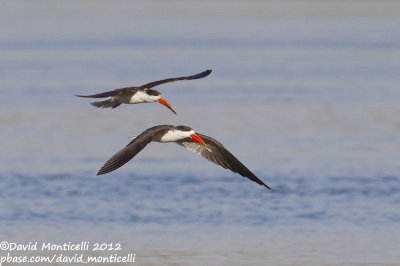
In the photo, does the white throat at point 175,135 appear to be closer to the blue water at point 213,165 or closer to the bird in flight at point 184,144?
the bird in flight at point 184,144

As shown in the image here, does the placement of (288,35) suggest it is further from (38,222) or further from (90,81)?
(38,222)

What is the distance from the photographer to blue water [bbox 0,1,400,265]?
1449cm

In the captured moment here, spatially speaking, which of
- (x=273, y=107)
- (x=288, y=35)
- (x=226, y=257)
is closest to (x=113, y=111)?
(x=273, y=107)

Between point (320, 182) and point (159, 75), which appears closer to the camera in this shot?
point (320, 182)

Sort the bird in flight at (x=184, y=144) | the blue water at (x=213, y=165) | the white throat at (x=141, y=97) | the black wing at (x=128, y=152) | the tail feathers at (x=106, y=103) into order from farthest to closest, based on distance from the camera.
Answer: the blue water at (x=213, y=165) → the tail feathers at (x=106, y=103) → the white throat at (x=141, y=97) → the bird in flight at (x=184, y=144) → the black wing at (x=128, y=152)

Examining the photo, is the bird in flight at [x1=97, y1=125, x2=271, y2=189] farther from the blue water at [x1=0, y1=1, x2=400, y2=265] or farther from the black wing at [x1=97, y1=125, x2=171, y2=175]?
the blue water at [x1=0, y1=1, x2=400, y2=265]

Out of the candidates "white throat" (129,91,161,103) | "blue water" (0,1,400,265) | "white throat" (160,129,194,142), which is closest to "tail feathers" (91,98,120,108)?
"white throat" (129,91,161,103)

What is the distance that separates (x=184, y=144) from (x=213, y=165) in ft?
26.9

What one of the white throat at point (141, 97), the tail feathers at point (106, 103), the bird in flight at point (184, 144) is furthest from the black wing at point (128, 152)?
the tail feathers at point (106, 103)

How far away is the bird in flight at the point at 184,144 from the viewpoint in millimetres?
10345

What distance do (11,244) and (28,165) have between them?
6.04 meters

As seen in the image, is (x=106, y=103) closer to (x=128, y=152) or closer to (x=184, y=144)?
(x=184, y=144)

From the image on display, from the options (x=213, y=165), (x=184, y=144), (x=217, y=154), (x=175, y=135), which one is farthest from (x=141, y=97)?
(x=213, y=165)

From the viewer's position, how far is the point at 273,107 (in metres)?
27.1
